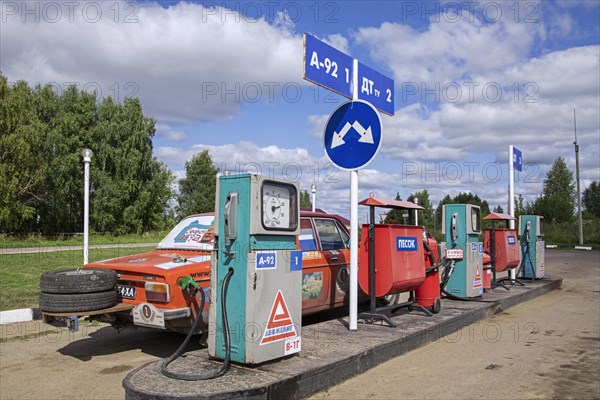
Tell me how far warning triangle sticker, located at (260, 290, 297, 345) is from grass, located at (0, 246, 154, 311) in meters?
6.46

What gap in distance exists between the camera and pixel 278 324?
15.9 feet

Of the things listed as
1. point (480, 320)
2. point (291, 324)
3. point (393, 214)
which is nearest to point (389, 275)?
point (393, 214)

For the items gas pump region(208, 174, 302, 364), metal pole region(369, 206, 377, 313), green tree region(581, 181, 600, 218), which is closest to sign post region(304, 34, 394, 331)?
metal pole region(369, 206, 377, 313)

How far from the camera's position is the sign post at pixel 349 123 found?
20.0ft

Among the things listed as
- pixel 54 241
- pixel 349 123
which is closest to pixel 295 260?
pixel 349 123

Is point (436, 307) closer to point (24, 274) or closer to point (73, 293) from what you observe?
point (73, 293)

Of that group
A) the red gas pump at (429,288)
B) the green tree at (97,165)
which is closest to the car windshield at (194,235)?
the red gas pump at (429,288)

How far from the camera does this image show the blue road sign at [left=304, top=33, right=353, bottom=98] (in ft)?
19.5

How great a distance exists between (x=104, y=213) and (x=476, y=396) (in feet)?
138

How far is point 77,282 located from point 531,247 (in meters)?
11.5

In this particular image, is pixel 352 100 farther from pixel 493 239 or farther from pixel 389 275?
pixel 493 239

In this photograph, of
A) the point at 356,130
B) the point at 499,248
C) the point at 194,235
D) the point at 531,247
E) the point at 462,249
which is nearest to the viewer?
the point at 356,130

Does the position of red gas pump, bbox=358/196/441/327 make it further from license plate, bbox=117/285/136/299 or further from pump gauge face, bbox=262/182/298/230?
license plate, bbox=117/285/136/299

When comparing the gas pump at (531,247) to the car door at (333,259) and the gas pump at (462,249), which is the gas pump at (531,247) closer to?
the gas pump at (462,249)
